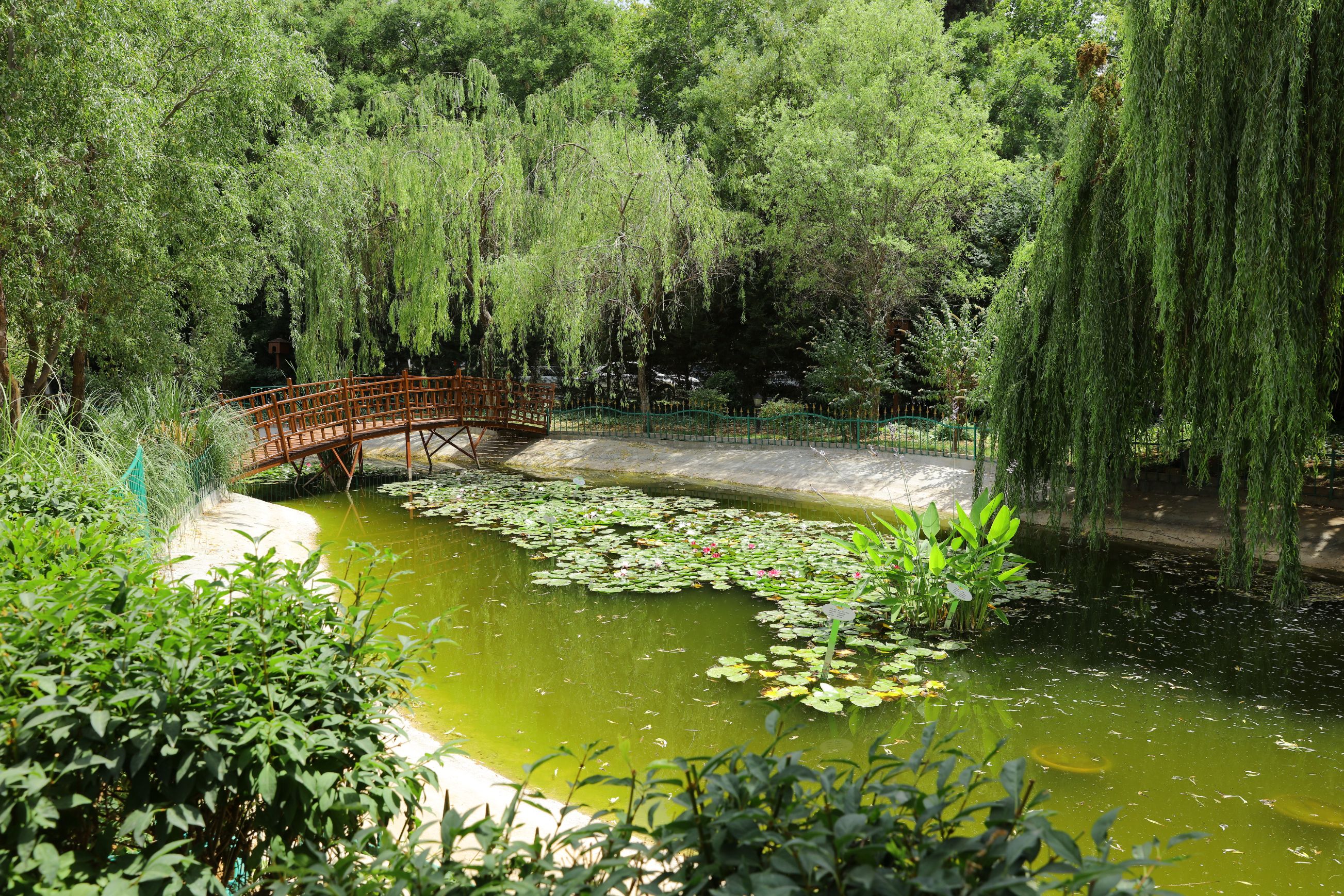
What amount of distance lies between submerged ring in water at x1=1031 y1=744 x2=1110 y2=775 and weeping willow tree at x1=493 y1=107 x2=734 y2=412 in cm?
1157

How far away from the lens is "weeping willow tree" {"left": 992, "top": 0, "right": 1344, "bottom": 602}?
6066 millimetres

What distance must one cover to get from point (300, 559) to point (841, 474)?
8675 mm

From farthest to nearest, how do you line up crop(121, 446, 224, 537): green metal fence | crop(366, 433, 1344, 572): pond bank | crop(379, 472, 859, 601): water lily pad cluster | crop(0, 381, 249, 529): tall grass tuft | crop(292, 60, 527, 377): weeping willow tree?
crop(292, 60, 527, 377): weeping willow tree
crop(366, 433, 1344, 572): pond bank
crop(379, 472, 859, 601): water lily pad cluster
crop(121, 446, 224, 537): green metal fence
crop(0, 381, 249, 529): tall grass tuft

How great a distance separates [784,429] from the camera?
669 inches

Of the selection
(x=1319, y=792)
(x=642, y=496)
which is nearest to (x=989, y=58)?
(x=642, y=496)

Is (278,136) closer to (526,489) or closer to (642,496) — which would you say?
(526,489)

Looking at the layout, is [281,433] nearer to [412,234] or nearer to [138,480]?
[412,234]

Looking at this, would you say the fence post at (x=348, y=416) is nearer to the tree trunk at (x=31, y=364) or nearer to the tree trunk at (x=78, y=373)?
the tree trunk at (x=78, y=373)

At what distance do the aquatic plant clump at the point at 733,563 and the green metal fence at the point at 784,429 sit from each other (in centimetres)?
380

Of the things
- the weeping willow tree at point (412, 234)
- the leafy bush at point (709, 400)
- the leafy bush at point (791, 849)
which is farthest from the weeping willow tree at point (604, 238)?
the leafy bush at point (791, 849)

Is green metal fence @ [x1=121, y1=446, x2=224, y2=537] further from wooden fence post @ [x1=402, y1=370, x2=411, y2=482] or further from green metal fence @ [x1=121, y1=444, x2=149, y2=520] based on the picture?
wooden fence post @ [x1=402, y1=370, x2=411, y2=482]

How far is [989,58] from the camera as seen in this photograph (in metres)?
23.9

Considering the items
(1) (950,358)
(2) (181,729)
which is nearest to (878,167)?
(1) (950,358)

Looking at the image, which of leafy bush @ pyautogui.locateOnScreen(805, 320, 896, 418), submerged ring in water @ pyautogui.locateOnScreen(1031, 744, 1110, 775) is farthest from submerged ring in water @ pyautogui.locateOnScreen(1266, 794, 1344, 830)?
leafy bush @ pyautogui.locateOnScreen(805, 320, 896, 418)
